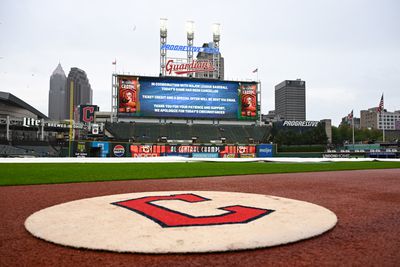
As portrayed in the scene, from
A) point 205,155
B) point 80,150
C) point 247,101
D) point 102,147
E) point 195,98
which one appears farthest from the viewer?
point 247,101

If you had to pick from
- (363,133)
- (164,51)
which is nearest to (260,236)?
(164,51)

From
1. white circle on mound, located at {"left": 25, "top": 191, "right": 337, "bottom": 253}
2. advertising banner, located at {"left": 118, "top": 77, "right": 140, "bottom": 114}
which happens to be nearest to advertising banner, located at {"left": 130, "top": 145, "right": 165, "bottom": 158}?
advertising banner, located at {"left": 118, "top": 77, "right": 140, "bottom": 114}

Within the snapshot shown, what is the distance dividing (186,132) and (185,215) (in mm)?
46277

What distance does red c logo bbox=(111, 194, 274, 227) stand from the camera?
4.47 metres

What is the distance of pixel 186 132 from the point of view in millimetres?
51188

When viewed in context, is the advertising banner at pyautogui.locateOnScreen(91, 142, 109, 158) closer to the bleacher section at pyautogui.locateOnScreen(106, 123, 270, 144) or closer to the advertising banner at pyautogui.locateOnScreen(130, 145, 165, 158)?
the advertising banner at pyautogui.locateOnScreen(130, 145, 165, 158)

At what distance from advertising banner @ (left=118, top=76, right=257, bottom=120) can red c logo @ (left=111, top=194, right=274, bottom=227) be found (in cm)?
4235

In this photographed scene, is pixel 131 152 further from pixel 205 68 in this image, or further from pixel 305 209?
pixel 305 209

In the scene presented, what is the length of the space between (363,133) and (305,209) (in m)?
119

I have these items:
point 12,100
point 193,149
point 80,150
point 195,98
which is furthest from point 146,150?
point 12,100

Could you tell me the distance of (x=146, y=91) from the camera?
4756cm

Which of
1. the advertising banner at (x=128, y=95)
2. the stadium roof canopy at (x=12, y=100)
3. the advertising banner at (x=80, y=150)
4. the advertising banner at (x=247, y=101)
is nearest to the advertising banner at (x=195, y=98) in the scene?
the advertising banner at (x=247, y=101)

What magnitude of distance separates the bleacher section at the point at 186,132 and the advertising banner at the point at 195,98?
312 centimetres

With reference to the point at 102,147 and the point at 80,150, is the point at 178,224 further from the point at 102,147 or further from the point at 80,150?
the point at 102,147
